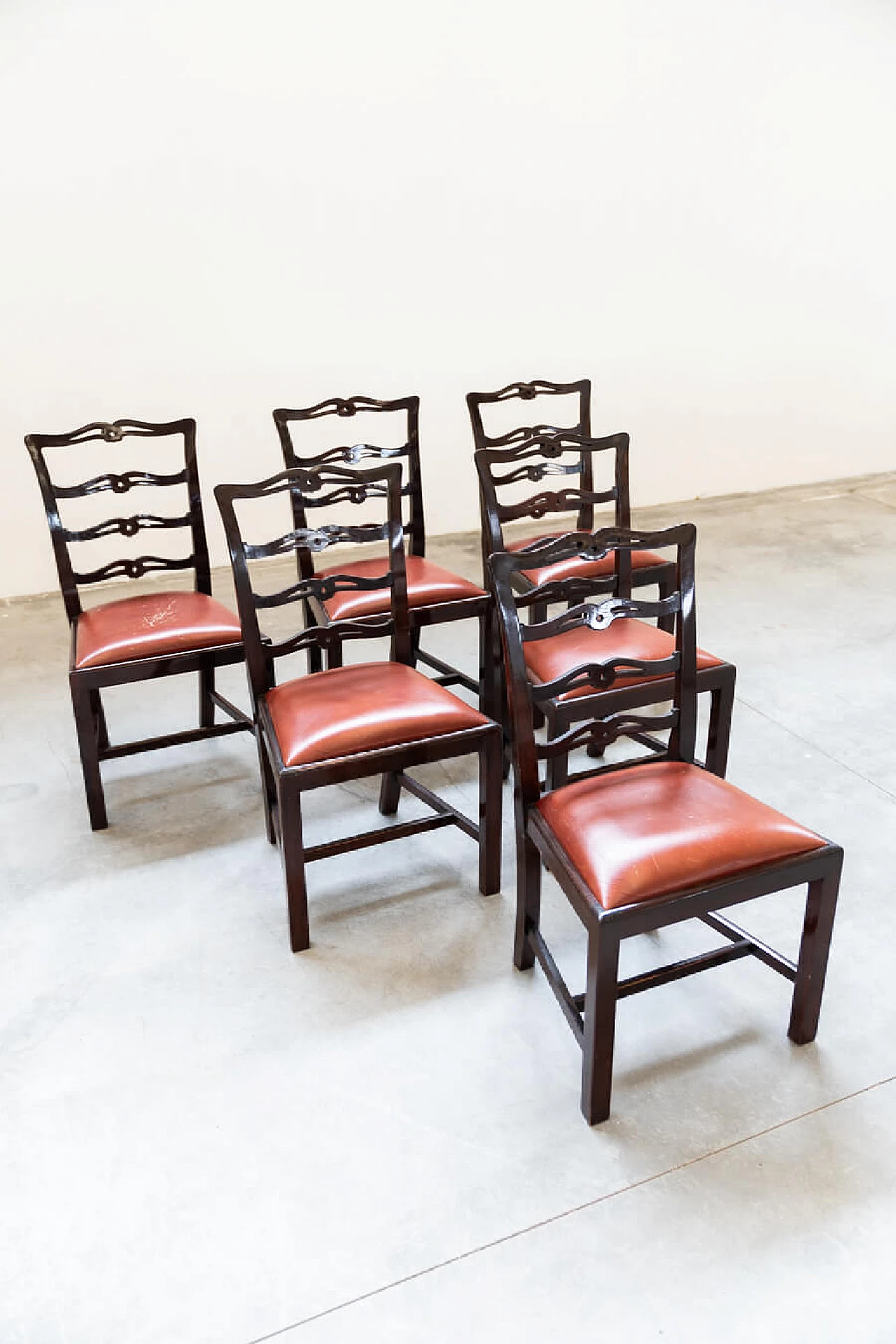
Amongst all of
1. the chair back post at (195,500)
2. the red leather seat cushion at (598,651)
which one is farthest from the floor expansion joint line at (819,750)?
the chair back post at (195,500)

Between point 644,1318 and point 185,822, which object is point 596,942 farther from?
point 185,822

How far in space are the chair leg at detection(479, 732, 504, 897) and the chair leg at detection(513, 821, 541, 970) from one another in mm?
247

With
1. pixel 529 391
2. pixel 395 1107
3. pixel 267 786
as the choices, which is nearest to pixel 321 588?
pixel 267 786

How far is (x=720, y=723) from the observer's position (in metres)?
2.71

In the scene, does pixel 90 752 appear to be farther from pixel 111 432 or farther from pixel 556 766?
pixel 556 766

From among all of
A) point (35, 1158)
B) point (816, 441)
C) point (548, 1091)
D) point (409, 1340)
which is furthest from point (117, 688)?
point (816, 441)

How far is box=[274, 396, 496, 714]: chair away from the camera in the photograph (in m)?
3.06

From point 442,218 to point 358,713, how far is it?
3218 mm

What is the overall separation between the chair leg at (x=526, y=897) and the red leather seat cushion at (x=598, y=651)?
1.57 feet

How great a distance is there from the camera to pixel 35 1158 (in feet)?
6.21

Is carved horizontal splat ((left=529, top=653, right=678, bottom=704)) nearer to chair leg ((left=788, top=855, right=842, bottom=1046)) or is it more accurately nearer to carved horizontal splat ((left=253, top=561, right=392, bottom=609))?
chair leg ((left=788, top=855, right=842, bottom=1046))

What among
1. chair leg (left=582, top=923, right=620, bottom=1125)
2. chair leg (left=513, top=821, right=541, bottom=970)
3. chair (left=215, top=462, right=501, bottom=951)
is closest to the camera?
chair leg (left=582, top=923, right=620, bottom=1125)

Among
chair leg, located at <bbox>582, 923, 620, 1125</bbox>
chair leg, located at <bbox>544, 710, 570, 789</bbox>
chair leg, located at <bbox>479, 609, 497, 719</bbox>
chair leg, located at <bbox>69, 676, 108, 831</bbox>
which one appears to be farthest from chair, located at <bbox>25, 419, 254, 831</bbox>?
chair leg, located at <bbox>582, 923, 620, 1125</bbox>

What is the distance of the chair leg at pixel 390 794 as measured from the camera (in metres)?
2.85
